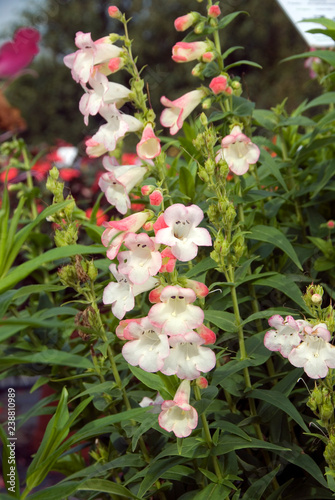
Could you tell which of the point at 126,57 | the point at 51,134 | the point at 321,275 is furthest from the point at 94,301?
the point at 51,134

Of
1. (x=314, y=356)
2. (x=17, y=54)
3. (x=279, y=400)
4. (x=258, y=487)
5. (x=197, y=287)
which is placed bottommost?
(x=258, y=487)

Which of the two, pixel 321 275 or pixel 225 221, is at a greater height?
pixel 225 221

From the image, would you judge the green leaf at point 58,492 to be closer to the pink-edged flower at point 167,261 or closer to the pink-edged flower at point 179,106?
the pink-edged flower at point 167,261

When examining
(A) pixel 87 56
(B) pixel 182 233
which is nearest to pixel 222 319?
(B) pixel 182 233

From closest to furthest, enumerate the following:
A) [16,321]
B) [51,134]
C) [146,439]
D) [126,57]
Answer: [16,321]
[126,57]
[146,439]
[51,134]

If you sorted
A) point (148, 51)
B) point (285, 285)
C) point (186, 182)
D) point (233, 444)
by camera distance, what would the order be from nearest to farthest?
point (233, 444)
point (285, 285)
point (186, 182)
point (148, 51)

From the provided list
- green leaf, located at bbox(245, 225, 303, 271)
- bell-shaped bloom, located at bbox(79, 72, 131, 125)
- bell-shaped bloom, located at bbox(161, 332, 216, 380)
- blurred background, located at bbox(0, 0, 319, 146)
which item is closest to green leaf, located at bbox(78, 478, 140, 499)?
bell-shaped bloom, located at bbox(161, 332, 216, 380)

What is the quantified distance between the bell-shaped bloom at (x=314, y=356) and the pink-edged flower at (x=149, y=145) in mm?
328

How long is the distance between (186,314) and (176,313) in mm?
12

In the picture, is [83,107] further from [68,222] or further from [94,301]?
[94,301]

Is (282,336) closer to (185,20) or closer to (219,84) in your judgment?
(219,84)

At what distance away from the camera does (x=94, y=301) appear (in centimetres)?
96

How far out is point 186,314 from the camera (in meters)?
0.73

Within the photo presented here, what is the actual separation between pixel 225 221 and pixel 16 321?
0.32m
